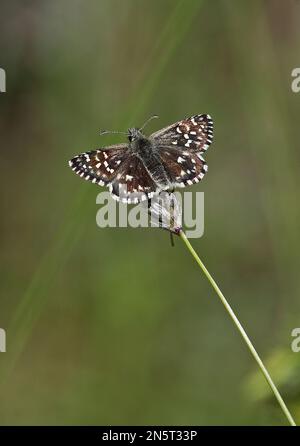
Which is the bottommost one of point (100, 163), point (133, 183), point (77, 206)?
point (77, 206)

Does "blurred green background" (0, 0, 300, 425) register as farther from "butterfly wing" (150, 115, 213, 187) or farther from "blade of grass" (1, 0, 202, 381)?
"blade of grass" (1, 0, 202, 381)

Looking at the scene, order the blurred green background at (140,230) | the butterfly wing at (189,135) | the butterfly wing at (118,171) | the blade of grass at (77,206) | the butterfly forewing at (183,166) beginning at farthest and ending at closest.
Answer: the blurred green background at (140,230) < the butterfly wing at (189,135) < the butterfly forewing at (183,166) < the butterfly wing at (118,171) < the blade of grass at (77,206)

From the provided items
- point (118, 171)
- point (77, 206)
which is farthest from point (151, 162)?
point (77, 206)

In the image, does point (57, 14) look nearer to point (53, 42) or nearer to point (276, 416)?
point (53, 42)

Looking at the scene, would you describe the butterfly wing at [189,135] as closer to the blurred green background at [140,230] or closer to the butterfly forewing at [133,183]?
the butterfly forewing at [133,183]

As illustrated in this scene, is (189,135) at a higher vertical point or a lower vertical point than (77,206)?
higher

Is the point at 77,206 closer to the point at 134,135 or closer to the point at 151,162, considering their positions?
the point at 151,162

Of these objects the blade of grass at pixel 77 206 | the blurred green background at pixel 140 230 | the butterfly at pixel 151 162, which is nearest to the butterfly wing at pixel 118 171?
the butterfly at pixel 151 162

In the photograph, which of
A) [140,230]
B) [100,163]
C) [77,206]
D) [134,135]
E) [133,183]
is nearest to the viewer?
[77,206]
